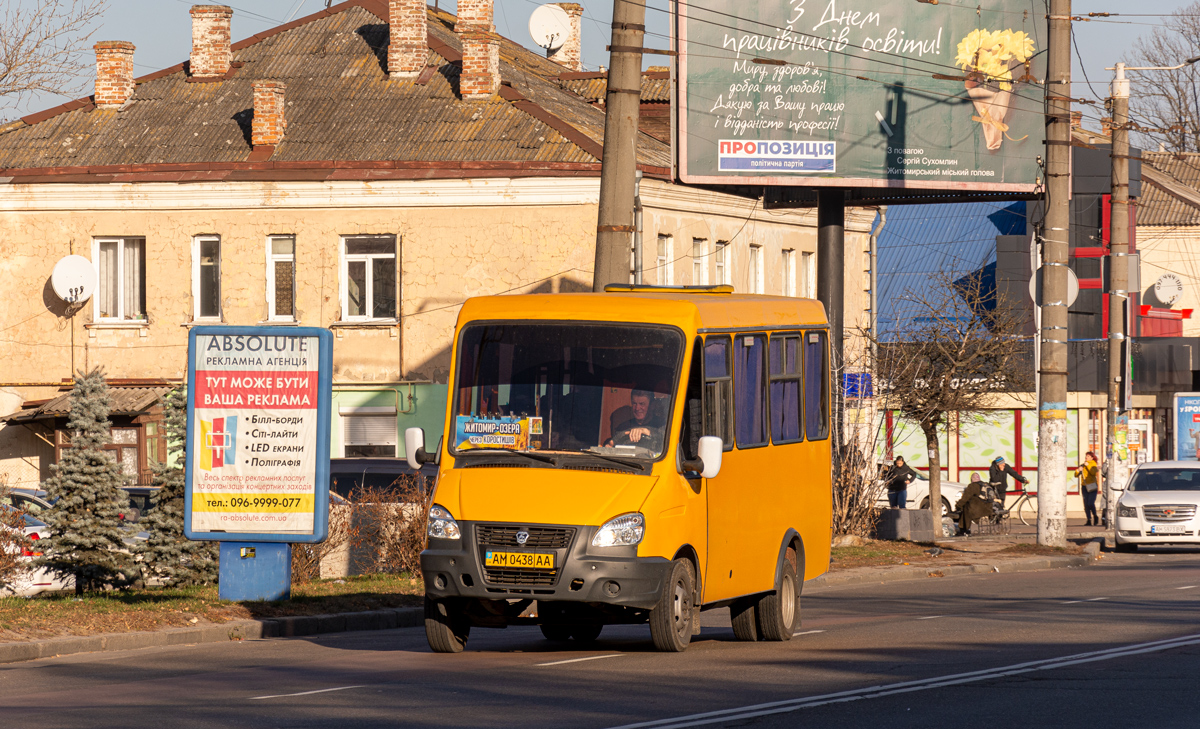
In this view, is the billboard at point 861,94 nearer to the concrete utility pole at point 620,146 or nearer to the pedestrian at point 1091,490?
the concrete utility pole at point 620,146

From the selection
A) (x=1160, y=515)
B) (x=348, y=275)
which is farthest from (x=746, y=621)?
(x=348, y=275)

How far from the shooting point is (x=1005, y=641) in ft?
45.7

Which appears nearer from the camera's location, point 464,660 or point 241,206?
point 464,660

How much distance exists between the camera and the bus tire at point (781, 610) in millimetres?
14445

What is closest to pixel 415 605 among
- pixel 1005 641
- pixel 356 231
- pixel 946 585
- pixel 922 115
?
pixel 1005 641

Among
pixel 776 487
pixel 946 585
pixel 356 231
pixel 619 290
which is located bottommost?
pixel 946 585

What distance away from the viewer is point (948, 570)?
24500mm

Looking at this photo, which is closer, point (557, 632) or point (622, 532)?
point (622, 532)

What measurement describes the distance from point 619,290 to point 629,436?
248 centimetres

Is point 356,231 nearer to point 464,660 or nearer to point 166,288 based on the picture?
point 166,288

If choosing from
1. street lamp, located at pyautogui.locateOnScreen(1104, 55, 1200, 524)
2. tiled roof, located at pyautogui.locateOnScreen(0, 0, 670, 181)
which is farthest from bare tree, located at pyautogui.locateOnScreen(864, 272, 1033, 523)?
tiled roof, located at pyautogui.locateOnScreen(0, 0, 670, 181)

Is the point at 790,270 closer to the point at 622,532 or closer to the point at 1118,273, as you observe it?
the point at 1118,273

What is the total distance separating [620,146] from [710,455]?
6407mm

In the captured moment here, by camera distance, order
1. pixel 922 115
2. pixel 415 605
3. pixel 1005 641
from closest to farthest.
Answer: pixel 1005 641 → pixel 415 605 → pixel 922 115
